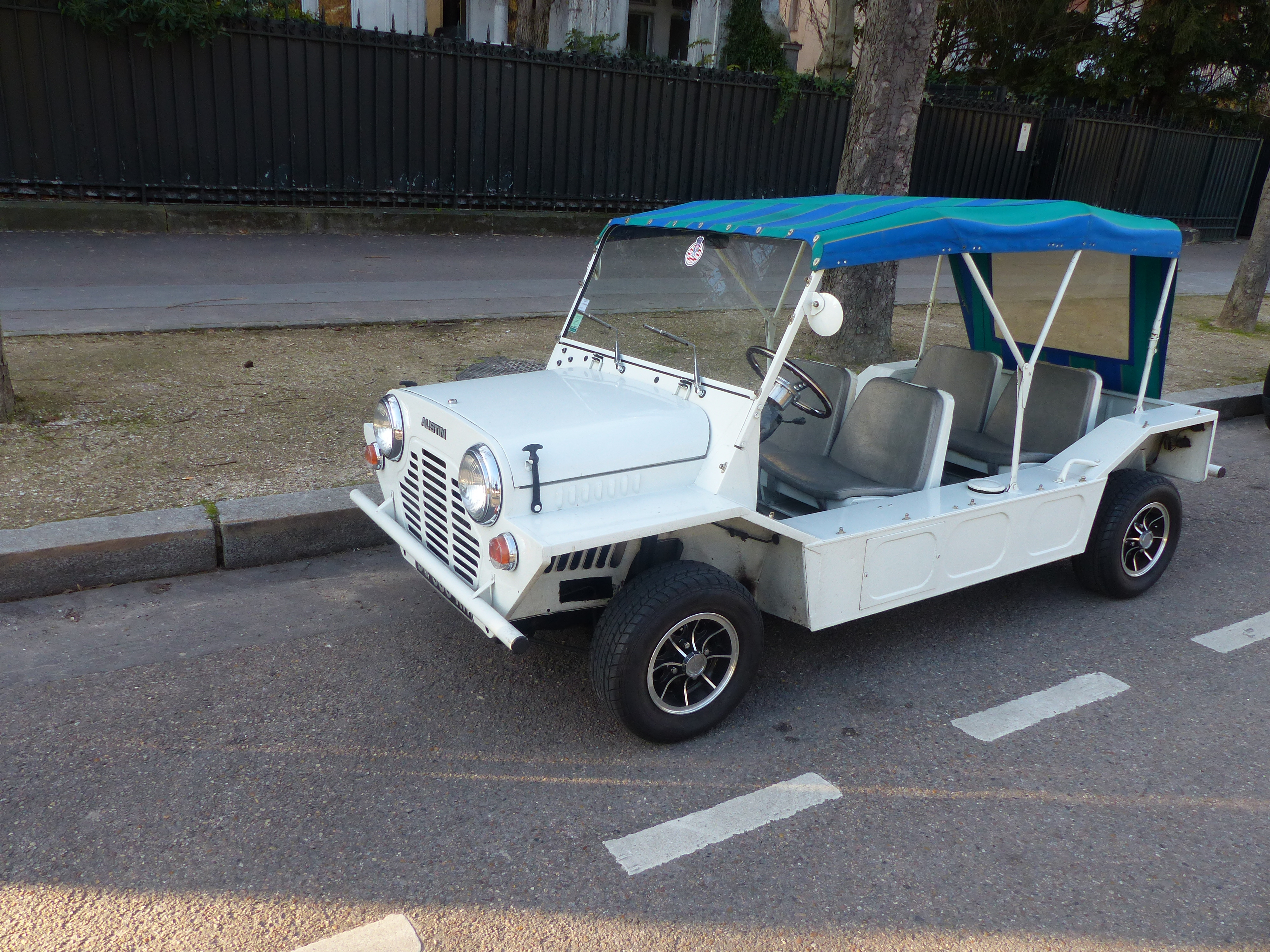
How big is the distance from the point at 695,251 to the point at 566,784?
204 cm

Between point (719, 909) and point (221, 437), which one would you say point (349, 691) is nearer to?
point (719, 909)

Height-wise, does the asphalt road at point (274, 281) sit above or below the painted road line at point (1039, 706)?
above

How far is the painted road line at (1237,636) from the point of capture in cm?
429

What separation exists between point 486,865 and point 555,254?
9.85 meters

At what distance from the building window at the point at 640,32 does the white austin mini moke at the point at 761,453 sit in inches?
742

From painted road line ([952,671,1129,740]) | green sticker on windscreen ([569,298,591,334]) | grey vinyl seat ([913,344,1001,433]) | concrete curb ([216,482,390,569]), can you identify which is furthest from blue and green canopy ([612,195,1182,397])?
concrete curb ([216,482,390,569])

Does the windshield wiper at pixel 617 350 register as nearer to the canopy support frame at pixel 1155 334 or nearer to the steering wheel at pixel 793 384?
the steering wheel at pixel 793 384

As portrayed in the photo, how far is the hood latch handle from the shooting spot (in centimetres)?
307

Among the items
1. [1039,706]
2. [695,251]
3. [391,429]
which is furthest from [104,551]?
[1039,706]

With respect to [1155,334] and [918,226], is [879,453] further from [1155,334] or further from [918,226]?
[1155,334]

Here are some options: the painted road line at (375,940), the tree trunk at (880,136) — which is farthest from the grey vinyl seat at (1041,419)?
the painted road line at (375,940)

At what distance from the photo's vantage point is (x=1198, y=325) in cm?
1120

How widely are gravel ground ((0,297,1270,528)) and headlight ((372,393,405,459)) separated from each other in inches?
44.7

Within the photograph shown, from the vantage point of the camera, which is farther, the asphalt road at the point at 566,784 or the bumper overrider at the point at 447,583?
the bumper overrider at the point at 447,583
